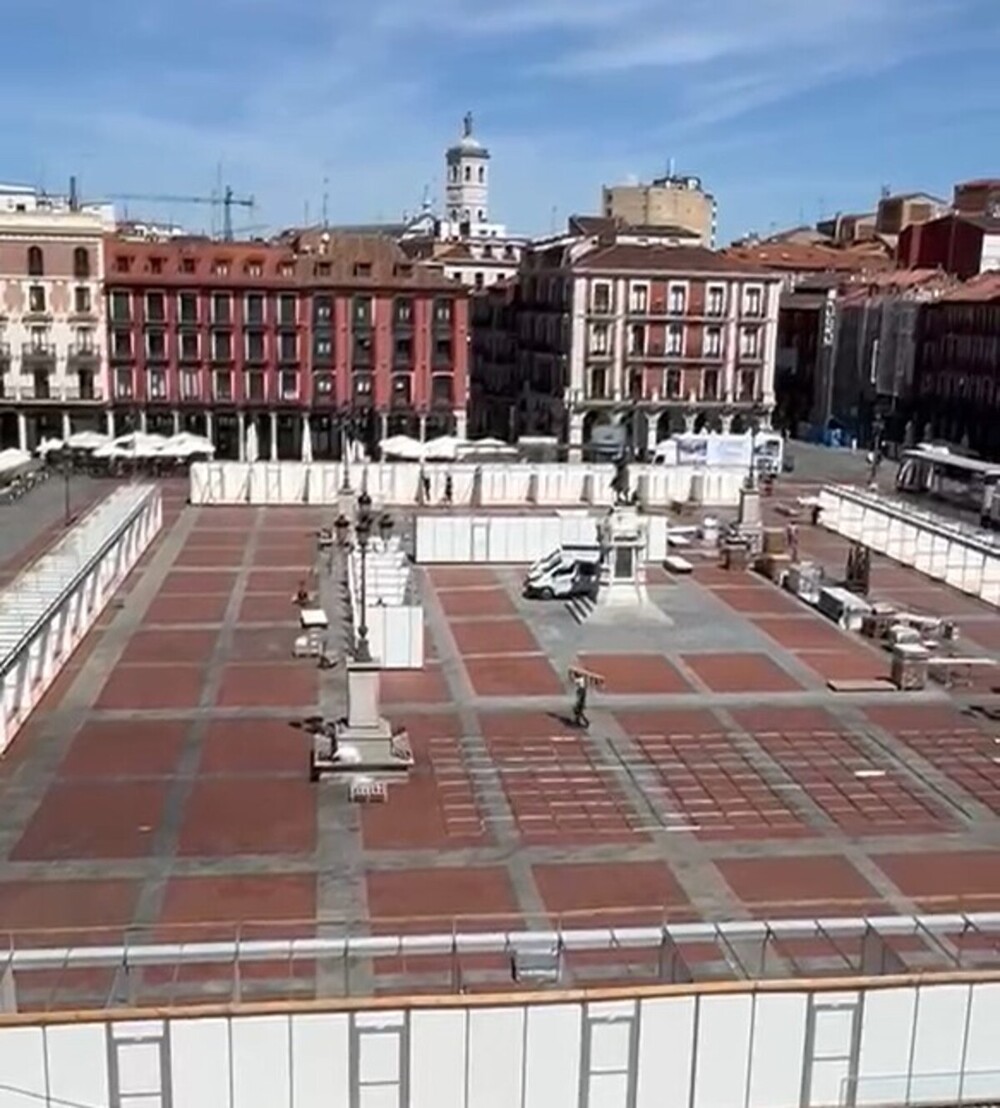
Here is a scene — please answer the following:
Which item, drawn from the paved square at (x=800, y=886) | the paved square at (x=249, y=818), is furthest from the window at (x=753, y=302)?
the paved square at (x=800, y=886)

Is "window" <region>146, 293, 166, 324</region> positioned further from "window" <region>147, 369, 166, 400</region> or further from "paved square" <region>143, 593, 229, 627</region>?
"paved square" <region>143, 593, 229, 627</region>

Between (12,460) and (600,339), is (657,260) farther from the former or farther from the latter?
(12,460)

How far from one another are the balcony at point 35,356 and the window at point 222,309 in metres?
8.70

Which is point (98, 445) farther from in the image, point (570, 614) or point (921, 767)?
point (921, 767)

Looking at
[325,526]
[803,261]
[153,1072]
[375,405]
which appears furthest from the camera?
[803,261]

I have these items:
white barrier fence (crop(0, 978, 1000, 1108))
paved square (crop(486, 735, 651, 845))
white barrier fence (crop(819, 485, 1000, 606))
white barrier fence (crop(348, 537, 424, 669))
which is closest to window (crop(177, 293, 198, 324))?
white barrier fence (crop(819, 485, 1000, 606))

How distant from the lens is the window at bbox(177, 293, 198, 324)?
73500 mm

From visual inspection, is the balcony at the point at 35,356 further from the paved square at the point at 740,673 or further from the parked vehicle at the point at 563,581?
the paved square at the point at 740,673

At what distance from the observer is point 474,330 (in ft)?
334

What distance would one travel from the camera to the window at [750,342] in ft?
265

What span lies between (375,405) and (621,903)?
193 ft

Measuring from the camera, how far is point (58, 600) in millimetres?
31000

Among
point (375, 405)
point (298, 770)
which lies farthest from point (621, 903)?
point (375, 405)

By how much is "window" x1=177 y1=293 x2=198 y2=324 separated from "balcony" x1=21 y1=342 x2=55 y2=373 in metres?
6.96
